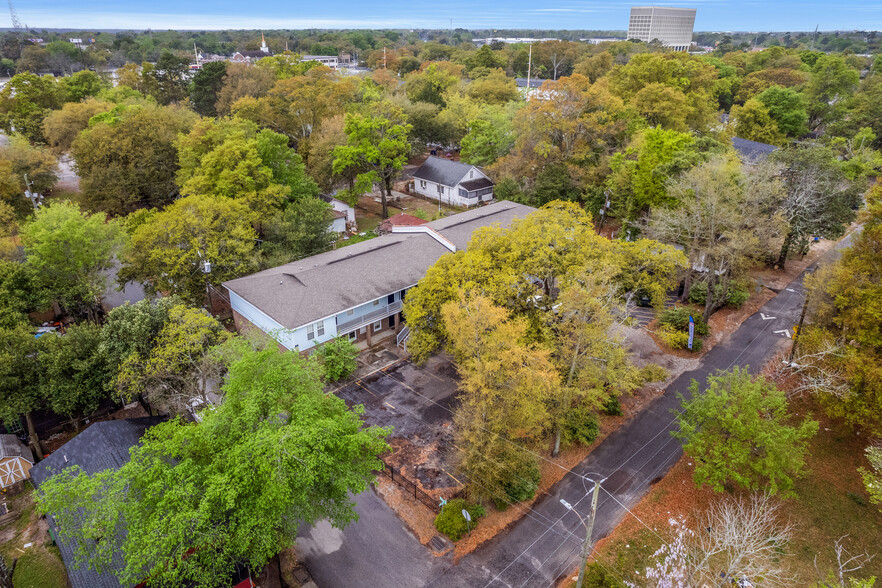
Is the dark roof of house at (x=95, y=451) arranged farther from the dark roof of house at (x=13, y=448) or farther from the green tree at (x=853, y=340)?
the green tree at (x=853, y=340)

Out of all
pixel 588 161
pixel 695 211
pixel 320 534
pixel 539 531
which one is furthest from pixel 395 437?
pixel 588 161

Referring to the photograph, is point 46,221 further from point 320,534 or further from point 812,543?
point 812,543

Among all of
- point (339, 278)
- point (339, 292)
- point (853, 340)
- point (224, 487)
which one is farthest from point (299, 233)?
point (853, 340)

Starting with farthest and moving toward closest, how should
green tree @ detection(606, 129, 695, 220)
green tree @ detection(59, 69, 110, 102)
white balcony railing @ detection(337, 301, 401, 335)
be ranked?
green tree @ detection(59, 69, 110, 102) < green tree @ detection(606, 129, 695, 220) < white balcony railing @ detection(337, 301, 401, 335)

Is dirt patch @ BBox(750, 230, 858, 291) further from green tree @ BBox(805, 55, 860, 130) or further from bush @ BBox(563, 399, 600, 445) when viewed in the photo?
green tree @ BBox(805, 55, 860, 130)

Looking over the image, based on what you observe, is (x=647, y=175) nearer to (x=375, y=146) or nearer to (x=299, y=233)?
(x=375, y=146)

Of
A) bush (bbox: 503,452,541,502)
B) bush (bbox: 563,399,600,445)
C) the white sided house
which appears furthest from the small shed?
the white sided house
